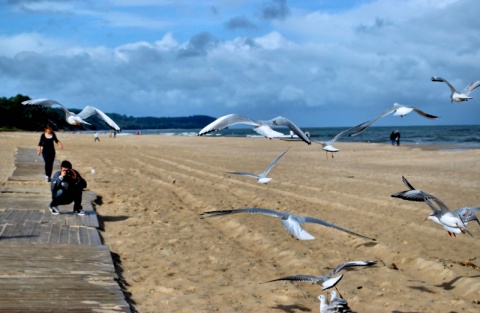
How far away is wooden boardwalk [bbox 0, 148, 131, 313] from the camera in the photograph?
551 centimetres

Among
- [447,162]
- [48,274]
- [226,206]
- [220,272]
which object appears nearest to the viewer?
[48,274]

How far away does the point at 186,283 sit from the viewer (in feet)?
23.0

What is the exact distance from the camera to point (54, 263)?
6.94 m

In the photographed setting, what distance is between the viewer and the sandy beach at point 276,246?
21.3 ft

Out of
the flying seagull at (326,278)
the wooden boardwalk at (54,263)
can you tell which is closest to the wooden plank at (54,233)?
the wooden boardwalk at (54,263)

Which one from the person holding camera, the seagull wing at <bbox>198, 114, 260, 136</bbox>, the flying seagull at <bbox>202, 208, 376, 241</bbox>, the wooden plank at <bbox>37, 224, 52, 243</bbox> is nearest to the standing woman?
the person holding camera

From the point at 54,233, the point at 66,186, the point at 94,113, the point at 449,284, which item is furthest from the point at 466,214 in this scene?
the point at 66,186

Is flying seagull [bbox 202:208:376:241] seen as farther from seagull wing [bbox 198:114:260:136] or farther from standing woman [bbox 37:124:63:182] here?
standing woman [bbox 37:124:63:182]

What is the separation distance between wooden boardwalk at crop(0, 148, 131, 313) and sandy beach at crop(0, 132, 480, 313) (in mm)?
404

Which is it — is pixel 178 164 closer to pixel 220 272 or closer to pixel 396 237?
pixel 396 237

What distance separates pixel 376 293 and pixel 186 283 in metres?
2.29

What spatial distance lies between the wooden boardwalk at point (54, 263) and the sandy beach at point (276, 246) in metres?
0.40

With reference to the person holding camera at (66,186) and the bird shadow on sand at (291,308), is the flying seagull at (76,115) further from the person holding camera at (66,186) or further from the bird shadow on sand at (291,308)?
the person holding camera at (66,186)

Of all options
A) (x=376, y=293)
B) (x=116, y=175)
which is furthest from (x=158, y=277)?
(x=116, y=175)
